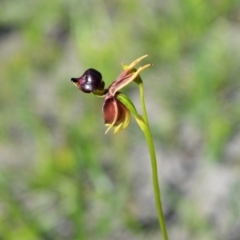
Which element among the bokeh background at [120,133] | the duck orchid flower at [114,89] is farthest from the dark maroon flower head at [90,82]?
the bokeh background at [120,133]

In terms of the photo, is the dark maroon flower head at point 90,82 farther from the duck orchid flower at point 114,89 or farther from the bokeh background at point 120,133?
the bokeh background at point 120,133

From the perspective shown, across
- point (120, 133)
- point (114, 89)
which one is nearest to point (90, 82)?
point (114, 89)

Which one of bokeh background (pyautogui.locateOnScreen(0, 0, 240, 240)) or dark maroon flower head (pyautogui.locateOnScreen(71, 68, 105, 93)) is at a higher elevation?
bokeh background (pyautogui.locateOnScreen(0, 0, 240, 240))

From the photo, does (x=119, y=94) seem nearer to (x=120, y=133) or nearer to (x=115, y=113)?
(x=115, y=113)

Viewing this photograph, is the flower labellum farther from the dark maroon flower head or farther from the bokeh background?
the bokeh background

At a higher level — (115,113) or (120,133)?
(120,133)

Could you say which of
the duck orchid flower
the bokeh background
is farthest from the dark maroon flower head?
the bokeh background

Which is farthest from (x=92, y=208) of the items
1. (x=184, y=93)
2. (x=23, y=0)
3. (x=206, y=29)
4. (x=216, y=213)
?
(x=23, y=0)

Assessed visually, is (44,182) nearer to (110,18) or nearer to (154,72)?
(154,72)
